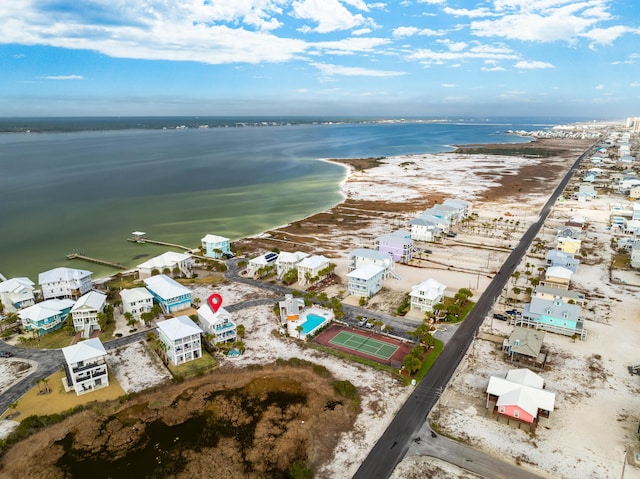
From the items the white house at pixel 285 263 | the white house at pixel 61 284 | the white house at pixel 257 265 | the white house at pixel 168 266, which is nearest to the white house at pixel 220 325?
the white house at pixel 285 263

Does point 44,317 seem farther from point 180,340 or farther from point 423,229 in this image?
point 423,229

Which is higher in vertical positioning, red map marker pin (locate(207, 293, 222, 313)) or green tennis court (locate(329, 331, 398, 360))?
red map marker pin (locate(207, 293, 222, 313))

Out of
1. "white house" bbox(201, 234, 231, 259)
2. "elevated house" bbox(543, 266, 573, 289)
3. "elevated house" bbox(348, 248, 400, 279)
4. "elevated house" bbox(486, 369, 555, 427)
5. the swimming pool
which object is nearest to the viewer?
"elevated house" bbox(486, 369, 555, 427)

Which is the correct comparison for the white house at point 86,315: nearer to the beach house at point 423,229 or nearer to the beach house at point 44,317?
the beach house at point 44,317

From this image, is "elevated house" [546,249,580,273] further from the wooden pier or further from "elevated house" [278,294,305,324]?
the wooden pier

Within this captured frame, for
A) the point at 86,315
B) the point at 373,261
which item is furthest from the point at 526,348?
the point at 86,315

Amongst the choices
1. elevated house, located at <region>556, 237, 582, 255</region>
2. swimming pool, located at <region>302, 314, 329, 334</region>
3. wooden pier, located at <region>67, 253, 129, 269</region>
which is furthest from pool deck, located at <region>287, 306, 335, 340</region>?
elevated house, located at <region>556, 237, 582, 255</region>
